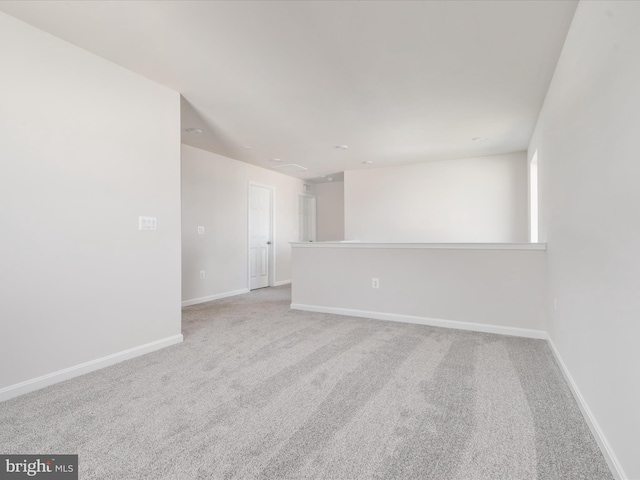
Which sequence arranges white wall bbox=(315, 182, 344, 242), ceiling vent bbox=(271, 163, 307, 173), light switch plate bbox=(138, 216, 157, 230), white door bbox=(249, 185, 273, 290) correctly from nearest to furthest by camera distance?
1. light switch plate bbox=(138, 216, 157, 230)
2. ceiling vent bbox=(271, 163, 307, 173)
3. white door bbox=(249, 185, 273, 290)
4. white wall bbox=(315, 182, 344, 242)

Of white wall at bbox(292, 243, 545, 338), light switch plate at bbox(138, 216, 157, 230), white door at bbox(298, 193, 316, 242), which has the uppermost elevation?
white door at bbox(298, 193, 316, 242)

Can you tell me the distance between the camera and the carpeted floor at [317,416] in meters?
1.38

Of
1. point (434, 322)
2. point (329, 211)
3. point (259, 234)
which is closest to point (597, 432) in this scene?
point (434, 322)

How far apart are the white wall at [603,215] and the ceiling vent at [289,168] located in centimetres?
426

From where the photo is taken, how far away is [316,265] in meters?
4.40

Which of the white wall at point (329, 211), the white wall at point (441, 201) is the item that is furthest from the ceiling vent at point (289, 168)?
the white wall at point (329, 211)

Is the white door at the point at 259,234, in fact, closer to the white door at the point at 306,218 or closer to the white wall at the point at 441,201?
the white door at the point at 306,218

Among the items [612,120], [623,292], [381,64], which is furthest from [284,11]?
[623,292]

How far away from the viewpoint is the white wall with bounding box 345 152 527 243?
5.05 metres

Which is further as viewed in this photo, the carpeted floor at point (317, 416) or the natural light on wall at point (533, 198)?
the natural light on wall at point (533, 198)

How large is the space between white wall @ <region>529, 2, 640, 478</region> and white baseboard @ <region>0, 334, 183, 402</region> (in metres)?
3.08

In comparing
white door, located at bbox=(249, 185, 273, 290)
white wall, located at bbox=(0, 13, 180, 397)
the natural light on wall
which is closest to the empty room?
white wall, located at bbox=(0, 13, 180, 397)

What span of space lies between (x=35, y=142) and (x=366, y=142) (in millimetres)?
3537

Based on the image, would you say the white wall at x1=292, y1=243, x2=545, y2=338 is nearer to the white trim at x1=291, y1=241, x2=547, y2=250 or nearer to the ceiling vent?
the white trim at x1=291, y1=241, x2=547, y2=250
